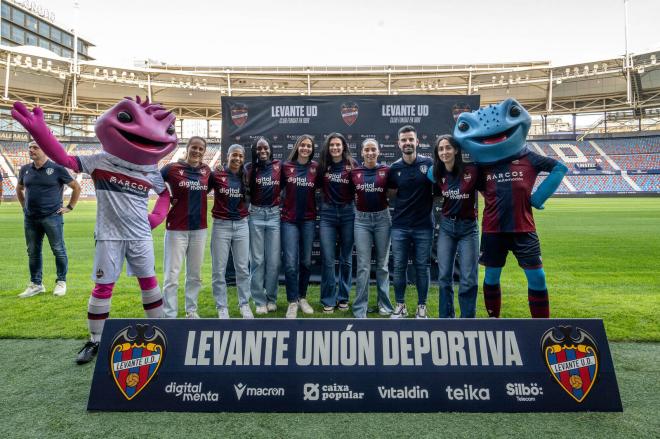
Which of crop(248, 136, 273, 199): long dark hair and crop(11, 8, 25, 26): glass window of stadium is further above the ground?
crop(11, 8, 25, 26): glass window of stadium

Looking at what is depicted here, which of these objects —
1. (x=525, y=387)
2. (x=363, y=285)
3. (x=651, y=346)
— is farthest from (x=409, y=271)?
(x=525, y=387)

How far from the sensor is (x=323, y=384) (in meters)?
2.17

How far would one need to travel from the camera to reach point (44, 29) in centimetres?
4884

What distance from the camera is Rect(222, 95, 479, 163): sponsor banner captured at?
5695 millimetres

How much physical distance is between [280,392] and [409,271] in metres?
3.91

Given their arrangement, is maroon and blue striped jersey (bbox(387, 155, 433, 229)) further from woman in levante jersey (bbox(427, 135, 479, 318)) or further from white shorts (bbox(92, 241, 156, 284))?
white shorts (bbox(92, 241, 156, 284))

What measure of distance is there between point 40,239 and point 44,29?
59829mm

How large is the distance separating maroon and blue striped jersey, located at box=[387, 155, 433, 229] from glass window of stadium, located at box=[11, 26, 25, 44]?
191 feet

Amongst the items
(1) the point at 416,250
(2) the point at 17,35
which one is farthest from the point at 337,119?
(2) the point at 17,35

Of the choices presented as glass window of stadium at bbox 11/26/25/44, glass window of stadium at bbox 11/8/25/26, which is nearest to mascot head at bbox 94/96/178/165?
glass window of stadium at bbox 11/26/25/44

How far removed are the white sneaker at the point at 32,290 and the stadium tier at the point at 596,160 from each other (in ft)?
93.0

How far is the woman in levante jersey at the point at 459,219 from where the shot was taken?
342 centimetres

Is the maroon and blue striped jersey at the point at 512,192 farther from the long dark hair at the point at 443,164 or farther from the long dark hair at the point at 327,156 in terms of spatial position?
the long dark hair at the point at 327,156

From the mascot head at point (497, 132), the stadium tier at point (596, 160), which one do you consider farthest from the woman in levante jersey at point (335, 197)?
the stadium tier at point (596, 160)
